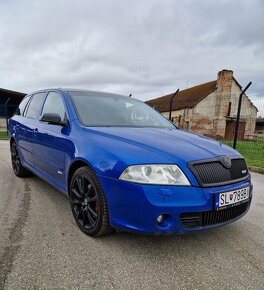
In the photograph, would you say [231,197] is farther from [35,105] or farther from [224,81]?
[224,81]

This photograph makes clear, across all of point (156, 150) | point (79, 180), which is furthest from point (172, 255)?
point (79, 180)

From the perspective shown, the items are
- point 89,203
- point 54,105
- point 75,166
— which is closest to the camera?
point 89,203

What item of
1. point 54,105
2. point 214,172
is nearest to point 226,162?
point 214,172

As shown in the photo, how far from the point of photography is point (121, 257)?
238cm

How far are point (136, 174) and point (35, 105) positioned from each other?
2.98 metres

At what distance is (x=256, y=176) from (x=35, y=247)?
527 cm

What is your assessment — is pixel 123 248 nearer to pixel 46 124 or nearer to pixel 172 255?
pixel 172 255

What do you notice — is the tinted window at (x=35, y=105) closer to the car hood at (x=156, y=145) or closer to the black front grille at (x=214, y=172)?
the car hood at (x=156, y=145)

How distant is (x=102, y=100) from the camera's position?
3.70 meters

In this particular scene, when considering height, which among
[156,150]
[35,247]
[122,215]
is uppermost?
[156,150]

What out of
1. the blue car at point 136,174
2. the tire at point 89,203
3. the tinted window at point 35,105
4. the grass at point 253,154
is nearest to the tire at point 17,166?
the tinted window at point 35,105

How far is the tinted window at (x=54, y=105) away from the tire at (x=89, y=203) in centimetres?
92

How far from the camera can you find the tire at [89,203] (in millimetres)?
2510

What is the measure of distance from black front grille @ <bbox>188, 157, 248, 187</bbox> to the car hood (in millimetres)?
66
